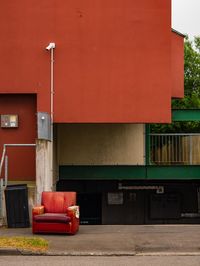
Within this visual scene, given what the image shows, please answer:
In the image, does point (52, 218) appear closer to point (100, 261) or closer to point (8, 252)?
point (8, 252)

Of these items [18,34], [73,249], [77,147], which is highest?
[18,34]

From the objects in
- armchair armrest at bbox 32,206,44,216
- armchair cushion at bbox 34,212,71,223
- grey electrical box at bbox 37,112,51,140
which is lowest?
armchair cushion at bbox 34,212,71,223

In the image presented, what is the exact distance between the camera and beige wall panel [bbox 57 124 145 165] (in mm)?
23844

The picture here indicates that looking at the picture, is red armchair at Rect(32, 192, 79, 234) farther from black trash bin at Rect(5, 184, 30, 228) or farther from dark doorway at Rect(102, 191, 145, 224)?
dark doorway at Rect(102, 191, 145, 224)

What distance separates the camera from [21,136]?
64.7ft

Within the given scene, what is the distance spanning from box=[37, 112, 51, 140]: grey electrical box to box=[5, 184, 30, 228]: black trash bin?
67.1 inches

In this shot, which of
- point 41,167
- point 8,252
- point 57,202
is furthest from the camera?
point 41,167

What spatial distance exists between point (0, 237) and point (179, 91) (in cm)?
1093

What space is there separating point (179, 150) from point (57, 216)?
33.0 ft

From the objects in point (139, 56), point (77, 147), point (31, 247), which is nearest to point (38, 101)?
point (139, 56)

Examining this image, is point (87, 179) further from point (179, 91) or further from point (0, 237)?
point (0, 237)

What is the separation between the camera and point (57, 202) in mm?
16016

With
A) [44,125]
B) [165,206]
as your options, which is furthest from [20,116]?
[165,206]

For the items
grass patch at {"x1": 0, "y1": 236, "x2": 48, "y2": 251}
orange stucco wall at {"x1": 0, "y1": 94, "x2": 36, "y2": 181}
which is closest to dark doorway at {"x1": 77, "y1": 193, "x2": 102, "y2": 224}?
orange stucco wall at {"x1": 0, "y1": 94, "x2": 36, "y2": 181}
